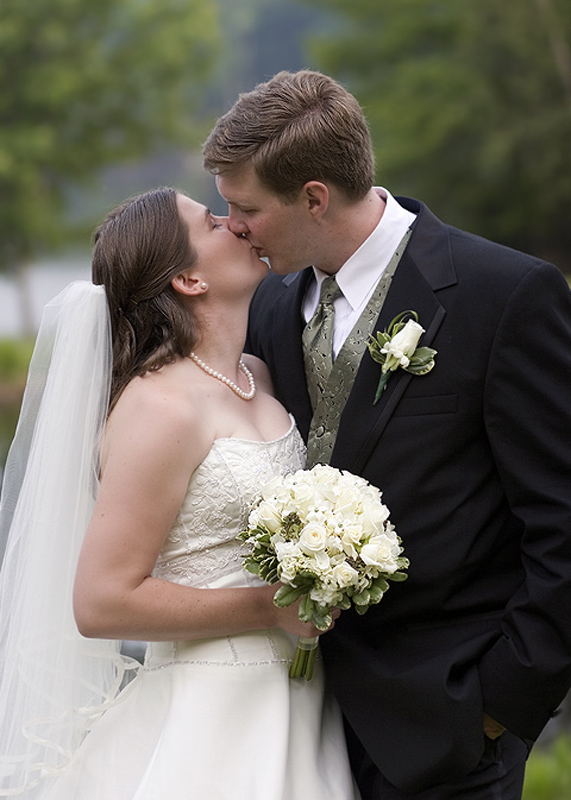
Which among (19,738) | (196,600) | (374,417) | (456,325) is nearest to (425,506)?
(374,417)

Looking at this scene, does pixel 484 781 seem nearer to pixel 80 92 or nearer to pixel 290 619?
pixel 290 619

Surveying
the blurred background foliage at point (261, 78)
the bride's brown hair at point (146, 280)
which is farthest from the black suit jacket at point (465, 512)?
the blurred background foliage at point (261, 78)

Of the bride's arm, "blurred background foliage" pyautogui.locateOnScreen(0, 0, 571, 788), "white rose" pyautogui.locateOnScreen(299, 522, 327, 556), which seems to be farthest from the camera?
"blurred background foliage" pyautogui.locateOnScreen(0, 0, 571, 788)

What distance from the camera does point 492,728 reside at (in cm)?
268

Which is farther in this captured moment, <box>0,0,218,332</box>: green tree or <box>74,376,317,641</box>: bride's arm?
<box>0,0,218,332</box>: green tree

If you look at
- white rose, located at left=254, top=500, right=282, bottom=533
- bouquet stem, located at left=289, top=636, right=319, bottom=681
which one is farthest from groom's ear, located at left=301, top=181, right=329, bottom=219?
bouquet stem, located at left=289, top=636, right=319, bottom=681

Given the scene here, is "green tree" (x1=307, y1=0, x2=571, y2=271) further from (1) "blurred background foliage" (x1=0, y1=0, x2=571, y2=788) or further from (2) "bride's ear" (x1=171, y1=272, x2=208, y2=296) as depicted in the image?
(2) "bride's ear" (x1=171, y1=272, x2=208, y2=296)

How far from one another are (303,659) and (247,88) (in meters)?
12.2

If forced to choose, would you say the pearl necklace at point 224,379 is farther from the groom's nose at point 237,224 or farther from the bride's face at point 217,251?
the groom's nose at point 237,224

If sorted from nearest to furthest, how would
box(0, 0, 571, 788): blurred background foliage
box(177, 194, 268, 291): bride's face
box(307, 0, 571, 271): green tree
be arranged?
box(177, 194, 268, 291): bride's face < box(307, 0, 571, 271): green tree < box(0, 0, 571, 788): blurred background foliage

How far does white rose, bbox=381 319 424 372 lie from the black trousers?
1.09 metres

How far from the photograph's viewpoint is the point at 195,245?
9.53 ft

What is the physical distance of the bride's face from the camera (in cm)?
291

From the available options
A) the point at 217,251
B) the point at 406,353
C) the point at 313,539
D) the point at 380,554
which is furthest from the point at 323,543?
the point at 217,251
